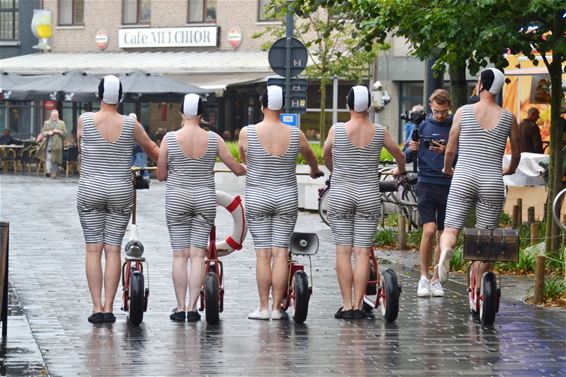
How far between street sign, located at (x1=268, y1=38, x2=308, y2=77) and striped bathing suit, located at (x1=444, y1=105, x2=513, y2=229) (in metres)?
Answer: 12.7

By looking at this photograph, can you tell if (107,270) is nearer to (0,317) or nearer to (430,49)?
(0,317)

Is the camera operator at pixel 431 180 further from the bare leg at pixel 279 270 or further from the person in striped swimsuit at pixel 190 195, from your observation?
the person in striped swimsuit at pixel 190 195

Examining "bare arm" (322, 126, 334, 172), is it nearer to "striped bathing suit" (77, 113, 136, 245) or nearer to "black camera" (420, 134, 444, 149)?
"black camera" (420, 134, 444, 149)

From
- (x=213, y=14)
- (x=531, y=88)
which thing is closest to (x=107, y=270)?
(x=531, y=88)

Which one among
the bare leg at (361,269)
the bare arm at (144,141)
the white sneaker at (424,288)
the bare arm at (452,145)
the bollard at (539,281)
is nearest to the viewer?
the bare arm at (144,141)

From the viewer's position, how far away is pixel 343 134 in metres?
11.6

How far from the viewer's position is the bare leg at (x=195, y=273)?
37.5 feet

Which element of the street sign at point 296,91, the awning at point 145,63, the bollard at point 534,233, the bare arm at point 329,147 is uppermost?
the awning at point 145,63

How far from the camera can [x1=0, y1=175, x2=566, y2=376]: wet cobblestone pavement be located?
9.35 meters

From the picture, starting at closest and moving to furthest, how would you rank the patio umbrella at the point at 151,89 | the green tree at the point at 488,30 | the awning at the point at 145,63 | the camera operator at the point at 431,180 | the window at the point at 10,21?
the camera operator at the point at 431,180 < the green tree at the point at 488,30 < the patio umbrella at the point at 151,89 < the awning at the point at 145,63 < the window at the point at 10,21

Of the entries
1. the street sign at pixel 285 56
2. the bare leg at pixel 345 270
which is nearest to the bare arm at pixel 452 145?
the bare leg at pixel 345 270

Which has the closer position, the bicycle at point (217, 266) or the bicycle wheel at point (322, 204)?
the bicycle at point (217, 266)

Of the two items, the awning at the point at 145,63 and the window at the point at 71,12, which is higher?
the window at the point at 71,12

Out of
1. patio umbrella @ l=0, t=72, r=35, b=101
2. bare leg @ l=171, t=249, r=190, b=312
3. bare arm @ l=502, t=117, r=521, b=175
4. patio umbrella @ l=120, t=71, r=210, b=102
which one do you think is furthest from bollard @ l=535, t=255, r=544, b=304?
patio umbrella @ l=0, t=72, r=35, b=101
